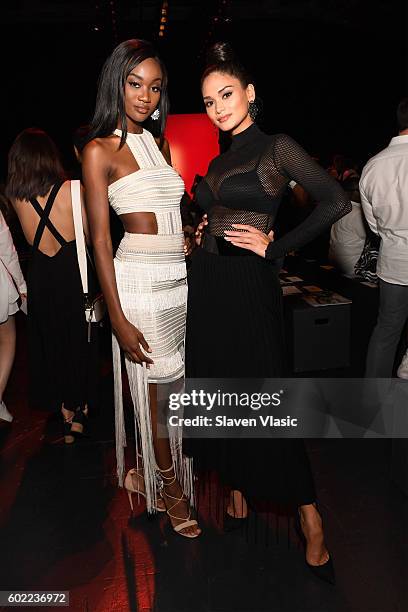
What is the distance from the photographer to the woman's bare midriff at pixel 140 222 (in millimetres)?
1907

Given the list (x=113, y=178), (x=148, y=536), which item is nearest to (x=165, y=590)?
(x=148, y=536)

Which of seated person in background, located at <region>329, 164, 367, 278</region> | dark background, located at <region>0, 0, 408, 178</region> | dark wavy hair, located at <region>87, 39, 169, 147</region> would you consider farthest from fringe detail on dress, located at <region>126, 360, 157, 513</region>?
dark background, located at <region>0, 0, 408, 178</region>

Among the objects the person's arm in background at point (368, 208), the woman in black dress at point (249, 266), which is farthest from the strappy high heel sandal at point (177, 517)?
the person's arm in background at point (368, 208)

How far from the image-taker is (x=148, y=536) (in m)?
2.16

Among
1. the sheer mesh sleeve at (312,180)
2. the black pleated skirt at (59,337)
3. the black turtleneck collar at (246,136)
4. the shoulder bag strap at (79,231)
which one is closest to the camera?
the sheer mesh sleeve at (312,180)

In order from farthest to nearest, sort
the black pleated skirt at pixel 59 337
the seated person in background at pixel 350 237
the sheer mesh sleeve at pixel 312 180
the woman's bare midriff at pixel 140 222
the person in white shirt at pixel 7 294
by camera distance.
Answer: the seated person in background at pixel 350 237 < the person in white shirt at pixel 7 294 < the black pleated skirt at pixel 59 337 < the woman's bare midriff at pixel 140 222 < the sheer mesh sleeve at pixel 312 180

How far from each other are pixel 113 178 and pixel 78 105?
948cm

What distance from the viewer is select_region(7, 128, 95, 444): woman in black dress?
105 inches

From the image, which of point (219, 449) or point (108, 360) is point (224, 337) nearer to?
point (219, 449)

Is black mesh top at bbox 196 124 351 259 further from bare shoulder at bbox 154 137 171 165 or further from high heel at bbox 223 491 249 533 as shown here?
high heel at bbox 223 491 249 533

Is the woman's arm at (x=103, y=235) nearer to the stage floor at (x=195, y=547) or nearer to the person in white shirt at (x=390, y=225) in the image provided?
the stage floor at (x=195, y=547)

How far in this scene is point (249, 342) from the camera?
73.4 inches

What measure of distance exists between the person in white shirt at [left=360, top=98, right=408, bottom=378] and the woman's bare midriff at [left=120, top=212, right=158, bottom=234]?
1387 millimetres

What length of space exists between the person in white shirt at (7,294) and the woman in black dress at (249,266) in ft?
4.26
